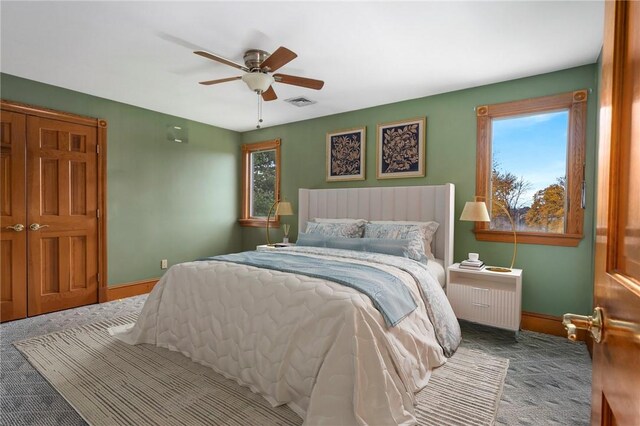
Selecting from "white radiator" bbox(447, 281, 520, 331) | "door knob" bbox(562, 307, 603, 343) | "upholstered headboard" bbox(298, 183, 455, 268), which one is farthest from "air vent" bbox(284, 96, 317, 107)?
"door knob" bbox(562, 307, 603, 343)

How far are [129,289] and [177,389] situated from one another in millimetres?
2757

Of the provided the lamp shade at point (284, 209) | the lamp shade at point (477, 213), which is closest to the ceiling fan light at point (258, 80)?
the lamp shade at point (284, 209)

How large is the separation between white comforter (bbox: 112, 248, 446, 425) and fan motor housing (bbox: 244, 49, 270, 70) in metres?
1.70

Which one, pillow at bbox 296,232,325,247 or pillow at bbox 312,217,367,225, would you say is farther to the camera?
pillow at bbox 312,217,367,225

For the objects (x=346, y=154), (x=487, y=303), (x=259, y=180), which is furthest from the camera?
(x=259, y=180)

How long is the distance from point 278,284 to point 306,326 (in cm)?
37

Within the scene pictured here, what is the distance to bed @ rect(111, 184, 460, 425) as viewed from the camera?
1702 millimetres

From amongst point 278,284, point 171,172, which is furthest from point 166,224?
point 278,284

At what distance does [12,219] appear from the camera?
3.41m

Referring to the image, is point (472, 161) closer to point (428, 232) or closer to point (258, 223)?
point (428, 232)

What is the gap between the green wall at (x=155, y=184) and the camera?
13.5 feet

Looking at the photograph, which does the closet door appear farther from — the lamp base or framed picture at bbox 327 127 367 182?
the lamp base

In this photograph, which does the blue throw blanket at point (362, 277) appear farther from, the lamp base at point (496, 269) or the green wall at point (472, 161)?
the green wall at point (472, 161)

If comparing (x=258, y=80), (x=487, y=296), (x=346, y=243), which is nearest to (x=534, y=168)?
(x=487, y=296)
